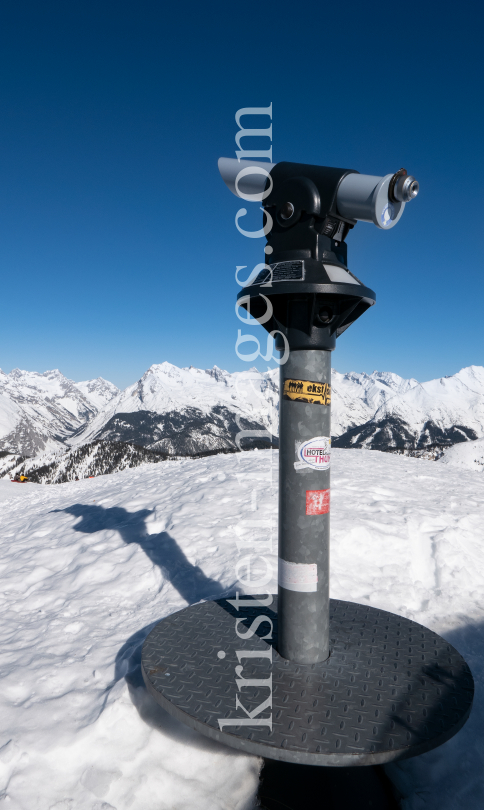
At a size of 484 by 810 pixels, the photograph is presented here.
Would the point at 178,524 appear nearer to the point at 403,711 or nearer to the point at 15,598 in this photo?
the point at 15,598

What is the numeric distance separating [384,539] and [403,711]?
13.6 ft

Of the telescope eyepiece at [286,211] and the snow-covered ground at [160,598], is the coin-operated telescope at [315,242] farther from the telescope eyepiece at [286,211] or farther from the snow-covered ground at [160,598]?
the snow-covered ground at [160,598]

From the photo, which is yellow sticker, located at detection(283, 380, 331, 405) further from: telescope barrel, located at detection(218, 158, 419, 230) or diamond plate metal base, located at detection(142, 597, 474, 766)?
diamond plate metal base, located at detection(142, 597, 474, 766)

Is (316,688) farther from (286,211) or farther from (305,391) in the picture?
(286,211)

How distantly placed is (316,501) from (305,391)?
37.2 inches

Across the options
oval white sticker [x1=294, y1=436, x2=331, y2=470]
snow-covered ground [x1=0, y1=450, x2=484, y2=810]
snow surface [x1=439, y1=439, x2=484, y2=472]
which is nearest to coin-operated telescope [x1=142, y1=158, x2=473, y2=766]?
oval white sticker [x1=294, y1=436, x2=331, y2=470]

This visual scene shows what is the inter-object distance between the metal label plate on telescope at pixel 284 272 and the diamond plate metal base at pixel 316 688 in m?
3.25

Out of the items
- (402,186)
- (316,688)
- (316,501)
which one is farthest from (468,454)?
(402,186)

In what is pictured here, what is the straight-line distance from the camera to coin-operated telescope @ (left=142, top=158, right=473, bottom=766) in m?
3.45

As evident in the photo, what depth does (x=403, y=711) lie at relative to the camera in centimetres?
344

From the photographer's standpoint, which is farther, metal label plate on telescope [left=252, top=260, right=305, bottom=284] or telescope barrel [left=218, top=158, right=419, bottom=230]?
metal label plate on telescope [left=252, top=260, right=305, bottom=284]

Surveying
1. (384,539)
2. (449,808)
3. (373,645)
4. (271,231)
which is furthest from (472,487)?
(271,231)

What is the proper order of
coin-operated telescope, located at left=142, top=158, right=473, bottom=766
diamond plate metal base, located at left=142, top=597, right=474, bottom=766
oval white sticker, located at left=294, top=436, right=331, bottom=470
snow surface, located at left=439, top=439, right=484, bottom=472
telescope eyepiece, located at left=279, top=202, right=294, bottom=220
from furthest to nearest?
snow surface, located at left=439, top=439, right=484, bottom=472
oval white sticker, located at left=294, top=436, right=331, bottom=470
telescope eyepiece, located at left=279, top=202, right=294, bottom=220
coin-operated telescope, located at left=142, top=158, right=473, bottom=766
diamond plate metal base, located at left=142, top=597, right=474, bottom=766

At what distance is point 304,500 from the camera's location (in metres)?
3.94
